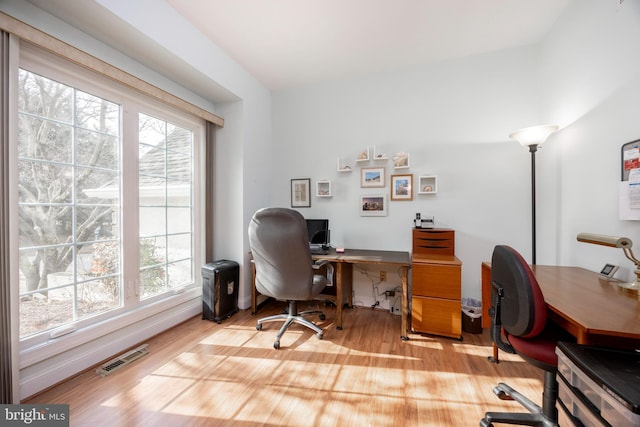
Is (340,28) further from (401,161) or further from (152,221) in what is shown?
(152,221)

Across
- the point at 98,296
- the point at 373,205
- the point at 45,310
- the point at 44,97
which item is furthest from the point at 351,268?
the point at 44,97

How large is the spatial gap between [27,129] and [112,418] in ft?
5.80

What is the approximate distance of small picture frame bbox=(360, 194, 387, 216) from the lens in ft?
9.32

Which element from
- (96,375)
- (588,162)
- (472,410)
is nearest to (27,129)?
(96,375)

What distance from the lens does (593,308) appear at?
1.06 meters

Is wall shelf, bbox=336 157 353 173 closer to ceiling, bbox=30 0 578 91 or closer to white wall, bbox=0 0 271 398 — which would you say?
white wall, bbox=0 0 271 398

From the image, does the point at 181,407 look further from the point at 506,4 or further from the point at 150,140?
the point at 506,4

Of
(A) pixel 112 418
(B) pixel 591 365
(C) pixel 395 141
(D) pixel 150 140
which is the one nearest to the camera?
(B) pixel 591 365

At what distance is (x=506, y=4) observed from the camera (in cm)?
189

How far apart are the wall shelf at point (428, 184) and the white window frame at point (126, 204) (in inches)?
96.6

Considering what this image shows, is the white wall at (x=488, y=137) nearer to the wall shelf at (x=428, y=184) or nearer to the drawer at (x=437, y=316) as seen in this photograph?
the wall shelf at (x=428, y=184)

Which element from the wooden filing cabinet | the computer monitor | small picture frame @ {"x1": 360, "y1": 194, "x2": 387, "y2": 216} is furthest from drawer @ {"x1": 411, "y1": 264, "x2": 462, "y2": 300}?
the computer monitor

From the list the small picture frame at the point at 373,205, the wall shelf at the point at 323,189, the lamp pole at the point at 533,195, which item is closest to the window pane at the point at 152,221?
the wall shelf at the point at 323,189

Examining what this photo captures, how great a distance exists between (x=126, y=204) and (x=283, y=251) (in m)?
1.36
